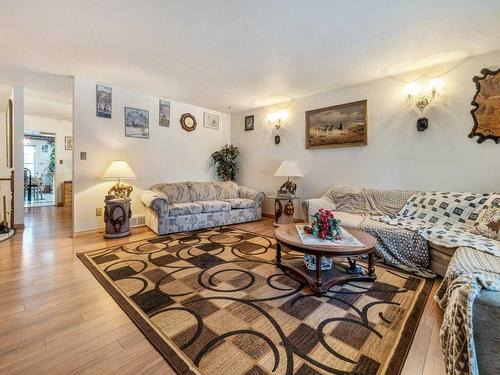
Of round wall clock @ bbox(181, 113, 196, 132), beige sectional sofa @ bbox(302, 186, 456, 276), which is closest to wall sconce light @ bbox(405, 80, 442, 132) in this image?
beige sectional sofa @ bbox(302, 186, 456, 276)

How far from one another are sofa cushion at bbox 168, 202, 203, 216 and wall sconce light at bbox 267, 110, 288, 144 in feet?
7.20

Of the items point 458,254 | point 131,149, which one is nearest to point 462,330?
point 458,254

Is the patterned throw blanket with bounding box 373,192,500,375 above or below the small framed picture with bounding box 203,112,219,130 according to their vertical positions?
below

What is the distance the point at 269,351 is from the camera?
1392mm

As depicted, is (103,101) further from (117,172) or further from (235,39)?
(235,39)

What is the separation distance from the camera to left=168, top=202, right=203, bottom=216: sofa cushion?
3.89 m

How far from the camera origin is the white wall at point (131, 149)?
3752 mm

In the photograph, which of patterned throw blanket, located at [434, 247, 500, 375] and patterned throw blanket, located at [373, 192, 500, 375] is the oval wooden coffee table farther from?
patterned throw blanket, located at [434, 247, 500, 375]

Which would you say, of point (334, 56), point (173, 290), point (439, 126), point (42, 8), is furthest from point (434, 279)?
point (42, 8)

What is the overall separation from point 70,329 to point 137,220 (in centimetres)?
285

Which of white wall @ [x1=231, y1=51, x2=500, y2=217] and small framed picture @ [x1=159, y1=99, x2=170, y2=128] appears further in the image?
small framed picture @ [x1=159, y1=99, x2=170, y2=128]

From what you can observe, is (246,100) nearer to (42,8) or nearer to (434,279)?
(42,8)

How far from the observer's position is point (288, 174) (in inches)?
173

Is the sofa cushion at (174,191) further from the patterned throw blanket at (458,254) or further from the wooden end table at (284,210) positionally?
the patterned throw blanket at (458,254)
